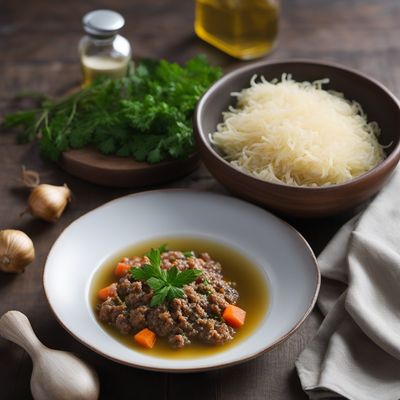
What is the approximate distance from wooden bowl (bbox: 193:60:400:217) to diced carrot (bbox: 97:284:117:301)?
65 centimetres

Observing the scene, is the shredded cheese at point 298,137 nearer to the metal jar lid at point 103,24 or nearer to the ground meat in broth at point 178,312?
the ground meat in broth at point 178,312

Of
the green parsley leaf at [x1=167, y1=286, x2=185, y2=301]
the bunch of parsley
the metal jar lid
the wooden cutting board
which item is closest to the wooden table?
the wooden cutting board

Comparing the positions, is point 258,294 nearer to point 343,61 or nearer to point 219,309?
point 219,309

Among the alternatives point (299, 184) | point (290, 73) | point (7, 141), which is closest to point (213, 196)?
point (299, 184)

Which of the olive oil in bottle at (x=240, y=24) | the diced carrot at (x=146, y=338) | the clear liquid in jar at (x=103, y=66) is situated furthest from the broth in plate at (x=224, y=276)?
the olive oil in bottle at (x=240, y=24)

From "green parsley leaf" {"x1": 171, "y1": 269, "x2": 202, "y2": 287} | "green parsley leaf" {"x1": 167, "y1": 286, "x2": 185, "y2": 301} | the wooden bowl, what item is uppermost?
the wooden bowl

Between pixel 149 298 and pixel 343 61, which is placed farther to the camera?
pixel 343 61

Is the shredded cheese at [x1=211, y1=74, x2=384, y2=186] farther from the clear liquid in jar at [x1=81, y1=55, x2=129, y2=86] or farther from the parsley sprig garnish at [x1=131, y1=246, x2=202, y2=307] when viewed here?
the clear liquid in jar at [x1=81, y1=55, x2=129, y2=86]

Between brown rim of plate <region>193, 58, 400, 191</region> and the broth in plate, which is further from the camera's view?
brown rim of plate <region>193, 58, 400, 191</region>

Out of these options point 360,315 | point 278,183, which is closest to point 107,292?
point 278,183

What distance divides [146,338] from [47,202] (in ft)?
2.84

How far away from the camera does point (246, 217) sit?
9.21 feet

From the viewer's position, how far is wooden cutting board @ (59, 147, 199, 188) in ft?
10.3

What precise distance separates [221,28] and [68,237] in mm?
1813
